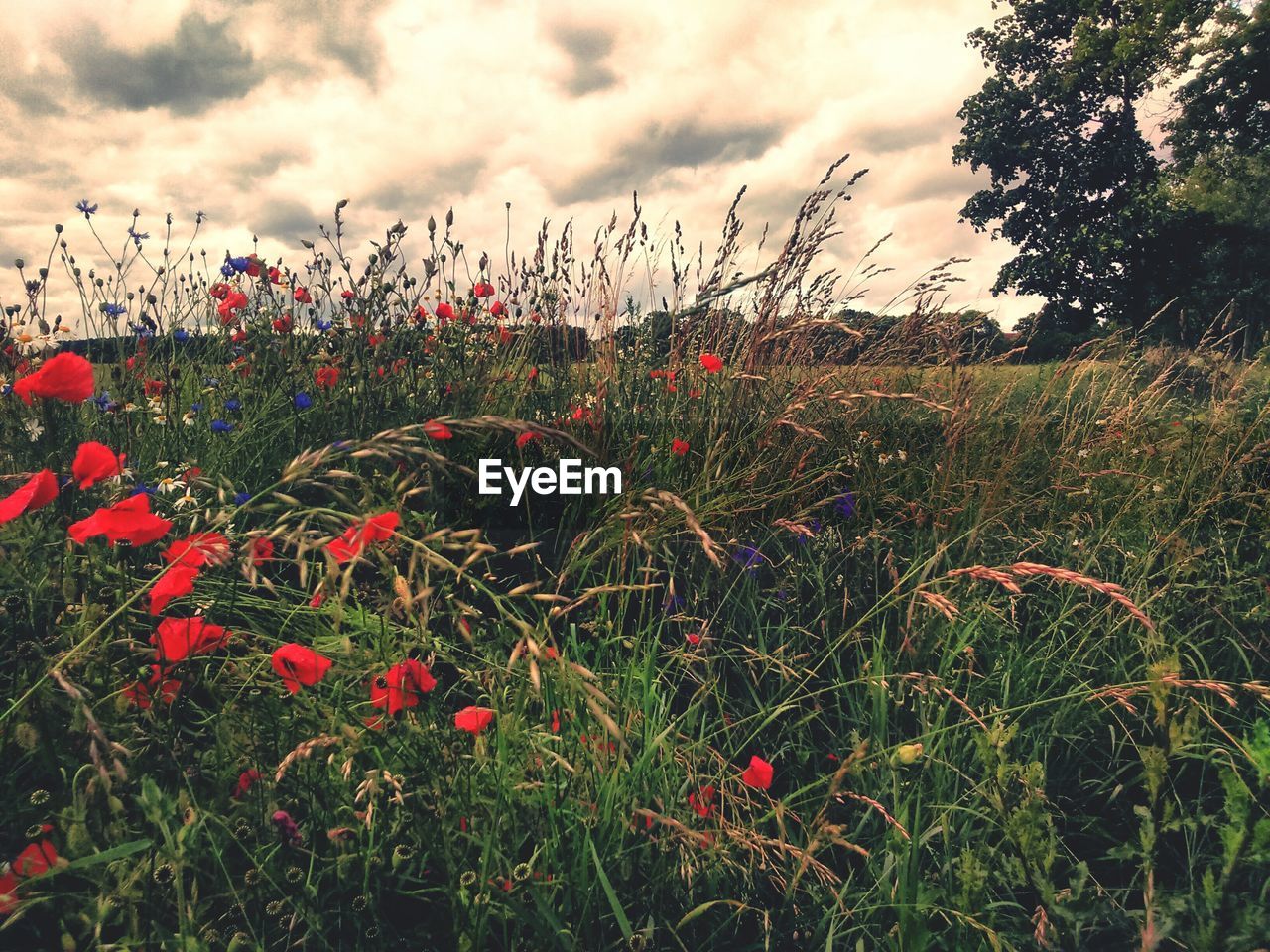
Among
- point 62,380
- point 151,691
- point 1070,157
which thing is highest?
point 1070,157

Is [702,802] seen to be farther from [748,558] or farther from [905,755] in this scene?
[748,558]

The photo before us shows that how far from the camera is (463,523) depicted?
87.9 inches

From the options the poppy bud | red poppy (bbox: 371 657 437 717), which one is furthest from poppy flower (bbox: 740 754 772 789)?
red poppy (bbox: 371 657 437 717)

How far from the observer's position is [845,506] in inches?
93.4

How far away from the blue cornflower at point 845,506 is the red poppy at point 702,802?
1.30 m

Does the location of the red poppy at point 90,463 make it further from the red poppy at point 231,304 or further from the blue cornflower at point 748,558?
the red poppy at point 231,304

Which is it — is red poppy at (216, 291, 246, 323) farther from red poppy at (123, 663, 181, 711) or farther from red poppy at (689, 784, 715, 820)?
red poppy at (689, 784, 715, 820)

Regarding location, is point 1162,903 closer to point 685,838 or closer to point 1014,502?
point 685,838

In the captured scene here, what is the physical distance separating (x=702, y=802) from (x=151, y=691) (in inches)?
31.5

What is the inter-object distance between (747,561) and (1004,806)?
1.00 metres

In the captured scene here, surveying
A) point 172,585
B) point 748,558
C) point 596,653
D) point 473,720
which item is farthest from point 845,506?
point 172,585

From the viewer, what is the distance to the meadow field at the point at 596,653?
0.94 m

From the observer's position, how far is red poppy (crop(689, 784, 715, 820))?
1151 mm

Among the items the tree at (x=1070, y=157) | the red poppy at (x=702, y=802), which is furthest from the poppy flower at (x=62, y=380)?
the tree at (x=1070, y=157)
